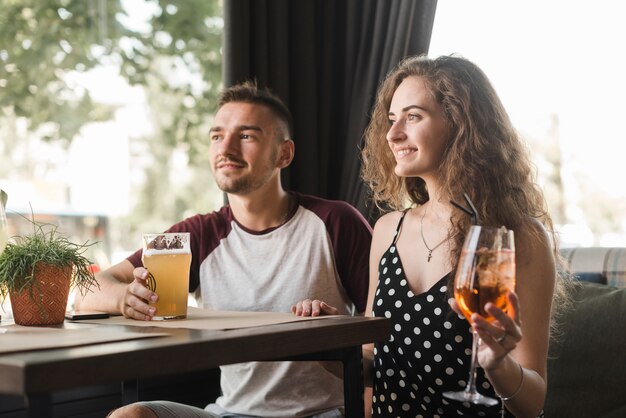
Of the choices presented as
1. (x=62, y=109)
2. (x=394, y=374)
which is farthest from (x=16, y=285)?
(x=62, y=109)

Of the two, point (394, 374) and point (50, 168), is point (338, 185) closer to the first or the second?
point (394, 374)

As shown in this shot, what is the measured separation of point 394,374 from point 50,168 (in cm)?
305

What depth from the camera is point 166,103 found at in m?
5.11

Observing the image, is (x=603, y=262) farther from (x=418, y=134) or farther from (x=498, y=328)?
(x=498, y=328)

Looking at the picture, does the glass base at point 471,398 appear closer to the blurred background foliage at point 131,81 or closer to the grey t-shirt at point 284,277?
the grey t-shirt at point 284,277

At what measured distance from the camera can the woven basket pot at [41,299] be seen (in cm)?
150

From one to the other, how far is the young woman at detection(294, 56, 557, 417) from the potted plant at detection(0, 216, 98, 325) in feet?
1.56

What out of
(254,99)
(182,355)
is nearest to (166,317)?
(182,355)

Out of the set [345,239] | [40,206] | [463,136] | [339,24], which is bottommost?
[40,206]

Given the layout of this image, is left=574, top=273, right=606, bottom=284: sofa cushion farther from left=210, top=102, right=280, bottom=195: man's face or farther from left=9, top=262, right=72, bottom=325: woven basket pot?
left=9, top=262, right=72, bottom=325: woven basket pot

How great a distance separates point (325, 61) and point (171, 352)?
7.06 ft

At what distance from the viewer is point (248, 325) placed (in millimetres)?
1414

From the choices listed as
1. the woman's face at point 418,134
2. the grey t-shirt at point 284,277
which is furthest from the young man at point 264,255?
the woman's face at point 418,134

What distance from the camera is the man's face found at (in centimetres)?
233
